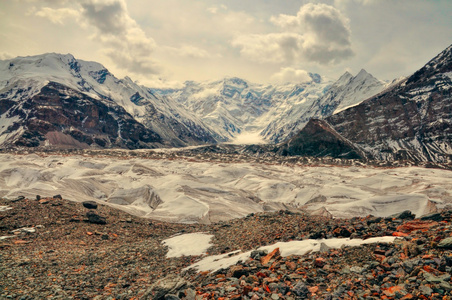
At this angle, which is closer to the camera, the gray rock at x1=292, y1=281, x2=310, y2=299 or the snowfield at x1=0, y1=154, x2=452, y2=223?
the gray rock at x1=292, y1=281, x2=310, y2=299

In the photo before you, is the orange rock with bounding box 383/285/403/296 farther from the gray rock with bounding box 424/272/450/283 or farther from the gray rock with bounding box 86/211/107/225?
the gray rock with bounding box 86/211/107/225

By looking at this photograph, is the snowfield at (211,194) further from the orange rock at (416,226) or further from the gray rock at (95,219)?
the orange rock at (416,226)

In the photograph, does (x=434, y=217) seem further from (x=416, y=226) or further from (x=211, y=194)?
(x=211, y=194)

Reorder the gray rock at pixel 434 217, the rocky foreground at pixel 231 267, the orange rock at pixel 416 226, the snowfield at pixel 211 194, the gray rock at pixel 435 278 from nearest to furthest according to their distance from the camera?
the gray rock at pixel 435 278, the rocky foreground at pixel 231 267, the orange rock at pixel 416 226, the gray rock at pixel 434 217, the snowfield at pixel 211 194

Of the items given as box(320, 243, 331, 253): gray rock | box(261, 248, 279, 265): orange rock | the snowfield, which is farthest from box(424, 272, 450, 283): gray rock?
the snowfield

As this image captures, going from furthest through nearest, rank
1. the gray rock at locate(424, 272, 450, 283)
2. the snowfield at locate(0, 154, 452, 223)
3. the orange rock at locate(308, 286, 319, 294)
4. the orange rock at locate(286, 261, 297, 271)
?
1. the snowfield at locate(0, 154, 452, 223)
2. the orange rock at locate(286, 261, 297, 271)
3. the orange rock at locate(308, 286, 319, 294)
4. the gray rock at locate(424, 272, 450, 283)

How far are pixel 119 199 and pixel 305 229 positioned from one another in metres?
36.9

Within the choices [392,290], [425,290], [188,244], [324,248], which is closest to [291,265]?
[324,248]

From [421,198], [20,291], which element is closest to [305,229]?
[20,291]

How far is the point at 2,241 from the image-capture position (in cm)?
2116

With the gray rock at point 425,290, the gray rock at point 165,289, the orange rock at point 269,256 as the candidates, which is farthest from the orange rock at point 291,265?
the gray rock at point 425,290

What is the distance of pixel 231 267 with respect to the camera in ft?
41.2

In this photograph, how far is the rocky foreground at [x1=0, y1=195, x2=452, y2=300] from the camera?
930cm

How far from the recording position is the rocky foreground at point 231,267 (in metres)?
9.30
